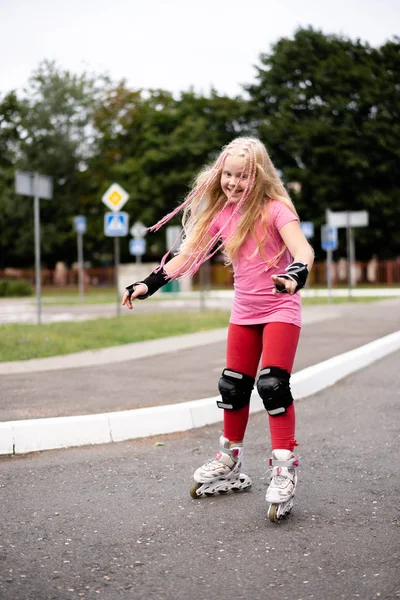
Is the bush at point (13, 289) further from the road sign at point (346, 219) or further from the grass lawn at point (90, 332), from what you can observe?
the grass lawn at point (90, 332)

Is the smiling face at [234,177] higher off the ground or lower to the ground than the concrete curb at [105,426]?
higher

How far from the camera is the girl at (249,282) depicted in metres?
3.97

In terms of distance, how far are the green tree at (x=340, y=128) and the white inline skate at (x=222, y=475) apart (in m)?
39.8

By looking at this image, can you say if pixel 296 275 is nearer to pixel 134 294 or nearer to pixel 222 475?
pixel 134 294

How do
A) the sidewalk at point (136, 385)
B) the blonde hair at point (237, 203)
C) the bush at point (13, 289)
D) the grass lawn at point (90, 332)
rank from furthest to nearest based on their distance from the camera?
the bush at point (13, 289) < the grass lawn at point (90, 332) < the sidewalk at point (136, 385) < the blonde hair at point (237, 203)

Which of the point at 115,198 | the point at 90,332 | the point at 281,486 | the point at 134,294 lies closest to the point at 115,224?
the point at 115,198

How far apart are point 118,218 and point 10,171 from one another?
37.2m

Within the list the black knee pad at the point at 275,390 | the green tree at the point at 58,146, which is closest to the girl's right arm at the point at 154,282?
the black knee pad at the point at 275,390

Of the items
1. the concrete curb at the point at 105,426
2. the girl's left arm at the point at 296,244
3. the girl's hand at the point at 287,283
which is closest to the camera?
the girl's hand at the point at 287,283

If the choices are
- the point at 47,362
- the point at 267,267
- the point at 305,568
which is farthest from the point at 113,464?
the point at 47,362

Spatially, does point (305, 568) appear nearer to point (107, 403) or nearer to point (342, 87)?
point (107, 403)

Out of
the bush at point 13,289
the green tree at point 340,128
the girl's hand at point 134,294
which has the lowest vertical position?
the bush at point 13,289

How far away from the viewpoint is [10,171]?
170ft

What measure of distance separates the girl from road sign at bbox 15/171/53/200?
36.6 ft
